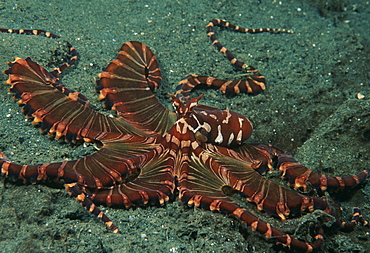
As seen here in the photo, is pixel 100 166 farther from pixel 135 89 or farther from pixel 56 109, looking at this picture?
pixel 135 89

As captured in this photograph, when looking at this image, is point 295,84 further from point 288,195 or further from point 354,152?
point 288,195

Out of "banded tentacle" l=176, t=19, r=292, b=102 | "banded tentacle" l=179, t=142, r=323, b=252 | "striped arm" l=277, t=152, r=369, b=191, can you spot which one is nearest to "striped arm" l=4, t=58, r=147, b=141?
"banded tentacle" l=179, t=142, r=323, b=252

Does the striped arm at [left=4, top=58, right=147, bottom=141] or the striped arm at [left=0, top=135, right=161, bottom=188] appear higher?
the striped arm at [left=4, top=58, right=147, bottom=141]

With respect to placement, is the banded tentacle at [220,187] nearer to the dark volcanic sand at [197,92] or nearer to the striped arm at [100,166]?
the dark volcanic sand at [197,92]

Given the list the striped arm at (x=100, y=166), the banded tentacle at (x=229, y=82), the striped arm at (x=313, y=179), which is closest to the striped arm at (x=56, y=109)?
the striped arm at (x=100, y=166)

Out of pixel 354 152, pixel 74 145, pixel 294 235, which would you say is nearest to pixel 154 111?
pixel 74 145

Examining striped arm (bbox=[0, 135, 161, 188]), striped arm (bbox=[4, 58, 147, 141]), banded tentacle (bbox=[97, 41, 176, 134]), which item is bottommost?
striped arm (bbox=[0, 135, 161, 188])

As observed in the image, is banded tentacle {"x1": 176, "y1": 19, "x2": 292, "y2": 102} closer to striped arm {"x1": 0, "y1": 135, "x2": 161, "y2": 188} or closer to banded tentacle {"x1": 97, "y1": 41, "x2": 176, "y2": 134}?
banded tentacle {"x1": 97, "y1": 41, "x2": 176, "y2": 134}
